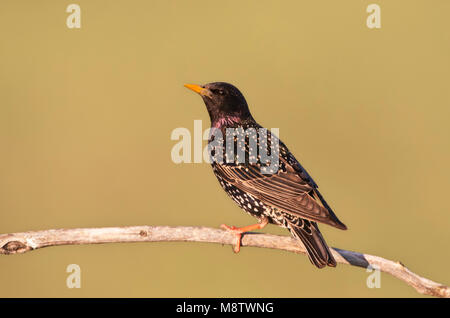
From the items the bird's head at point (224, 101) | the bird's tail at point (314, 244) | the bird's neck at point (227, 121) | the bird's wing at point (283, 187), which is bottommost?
the bird's tail at point (314, 244)

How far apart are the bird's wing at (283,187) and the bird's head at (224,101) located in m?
0.80

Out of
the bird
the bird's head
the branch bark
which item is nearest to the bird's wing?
the bird

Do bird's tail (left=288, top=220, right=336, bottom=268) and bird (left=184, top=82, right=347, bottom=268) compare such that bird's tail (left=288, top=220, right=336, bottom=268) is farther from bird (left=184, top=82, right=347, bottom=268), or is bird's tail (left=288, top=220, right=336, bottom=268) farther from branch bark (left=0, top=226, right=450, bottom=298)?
branch bark (left=0, top=226, right=450, bottom=298)

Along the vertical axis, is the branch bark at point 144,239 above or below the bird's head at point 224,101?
below

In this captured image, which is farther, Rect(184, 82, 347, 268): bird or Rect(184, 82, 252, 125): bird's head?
Rect(184, 82, 252, 125): bird's head

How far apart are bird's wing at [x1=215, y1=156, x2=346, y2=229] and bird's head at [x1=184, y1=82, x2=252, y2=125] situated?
31.7 inches

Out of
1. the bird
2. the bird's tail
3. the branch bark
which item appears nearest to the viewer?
the branch bark

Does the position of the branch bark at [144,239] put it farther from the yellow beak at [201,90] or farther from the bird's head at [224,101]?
the yellow beak at [201,90]

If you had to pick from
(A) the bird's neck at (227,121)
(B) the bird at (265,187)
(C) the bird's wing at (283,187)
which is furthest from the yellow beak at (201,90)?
(C) the bird's wing at (283,187)

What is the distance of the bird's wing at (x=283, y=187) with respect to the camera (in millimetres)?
5543

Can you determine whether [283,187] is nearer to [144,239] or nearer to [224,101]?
[224,101]

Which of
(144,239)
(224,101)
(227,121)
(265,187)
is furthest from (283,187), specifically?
(144,239)

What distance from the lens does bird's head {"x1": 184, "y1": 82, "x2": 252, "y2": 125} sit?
689 cm

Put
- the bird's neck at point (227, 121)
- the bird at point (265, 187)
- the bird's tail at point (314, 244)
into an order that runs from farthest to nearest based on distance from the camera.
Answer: the bird's neck at point (227, 121), the bird at point (265, 187), the bird's tail at point (314, 244)
